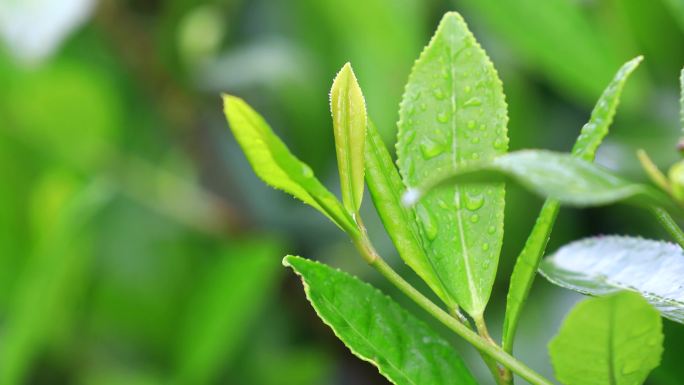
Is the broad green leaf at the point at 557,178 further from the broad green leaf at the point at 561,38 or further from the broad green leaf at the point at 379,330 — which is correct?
the broad green leaf at the point at 561,38


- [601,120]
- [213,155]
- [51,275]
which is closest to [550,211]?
[601,120]

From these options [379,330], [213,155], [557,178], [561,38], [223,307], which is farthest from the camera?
[213,155]

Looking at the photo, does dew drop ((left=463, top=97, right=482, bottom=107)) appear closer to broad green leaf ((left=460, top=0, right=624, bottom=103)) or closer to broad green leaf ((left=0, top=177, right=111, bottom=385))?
broad green leaf ((left=460, top=0, right=624, bottom=103))

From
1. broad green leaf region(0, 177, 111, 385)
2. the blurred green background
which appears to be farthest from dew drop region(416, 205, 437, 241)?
broad green leaf region(0, 177, 111, 385)

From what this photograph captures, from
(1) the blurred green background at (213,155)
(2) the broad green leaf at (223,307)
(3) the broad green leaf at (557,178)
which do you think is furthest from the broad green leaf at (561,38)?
(3) the broad green leaf at (557,178)

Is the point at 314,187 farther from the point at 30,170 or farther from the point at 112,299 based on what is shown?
the point at 30,170

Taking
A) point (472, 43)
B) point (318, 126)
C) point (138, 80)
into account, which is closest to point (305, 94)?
point (318, 126)

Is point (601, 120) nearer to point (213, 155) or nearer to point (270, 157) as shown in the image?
point (270, 157)
